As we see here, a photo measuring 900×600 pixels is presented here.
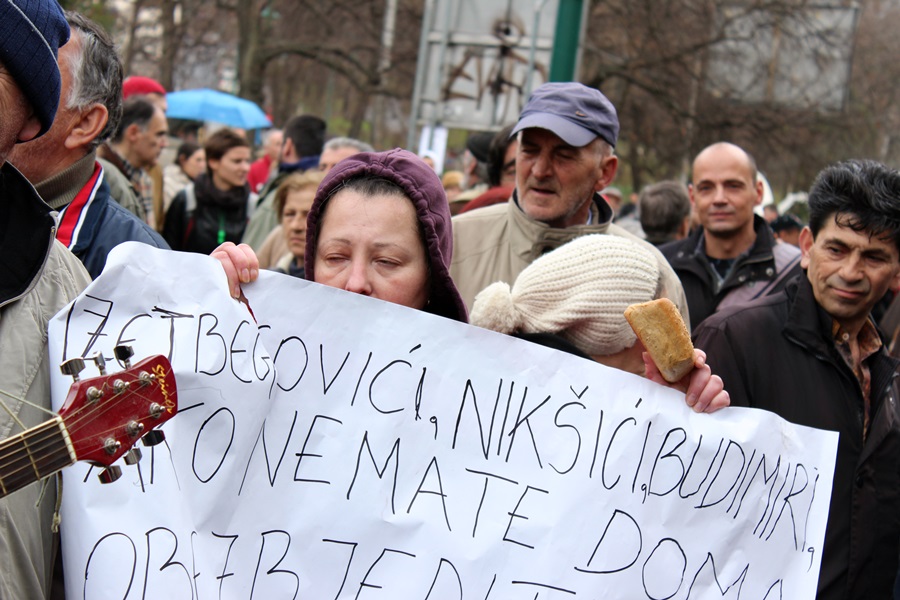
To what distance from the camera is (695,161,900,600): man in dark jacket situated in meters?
3.07

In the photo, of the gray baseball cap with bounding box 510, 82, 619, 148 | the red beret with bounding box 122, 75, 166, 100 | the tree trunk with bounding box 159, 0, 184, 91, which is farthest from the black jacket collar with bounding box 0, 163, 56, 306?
the tree trunk with bounding box 159, 0, 184, 91

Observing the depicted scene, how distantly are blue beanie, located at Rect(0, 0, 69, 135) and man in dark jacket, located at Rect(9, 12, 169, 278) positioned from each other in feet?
2.21

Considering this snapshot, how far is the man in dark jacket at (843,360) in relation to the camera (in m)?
3.07

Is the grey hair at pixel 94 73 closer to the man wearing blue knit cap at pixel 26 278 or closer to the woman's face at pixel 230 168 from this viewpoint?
the man wearing blue knit cap at pixel 26 278

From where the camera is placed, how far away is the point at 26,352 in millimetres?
1830

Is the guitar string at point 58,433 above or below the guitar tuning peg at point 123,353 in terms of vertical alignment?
below

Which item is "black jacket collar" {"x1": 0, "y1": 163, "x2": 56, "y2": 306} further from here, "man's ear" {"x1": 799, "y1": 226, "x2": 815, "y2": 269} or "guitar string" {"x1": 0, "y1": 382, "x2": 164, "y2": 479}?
"man's ear" {"x1": 799, "y1": 226, "x2": 815, "y2": 269}

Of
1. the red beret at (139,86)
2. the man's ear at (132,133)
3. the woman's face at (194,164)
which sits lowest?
the woman's face at (194,164)

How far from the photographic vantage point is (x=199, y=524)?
6.39 ft

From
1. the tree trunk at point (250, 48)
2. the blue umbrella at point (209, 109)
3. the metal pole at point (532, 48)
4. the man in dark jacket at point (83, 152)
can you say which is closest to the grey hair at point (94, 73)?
the man in dark jacket at point (83, 152)

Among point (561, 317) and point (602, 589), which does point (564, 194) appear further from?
point (602, 589)

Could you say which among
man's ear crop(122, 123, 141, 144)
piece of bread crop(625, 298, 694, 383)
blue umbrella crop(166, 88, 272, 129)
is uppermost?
blue umbrella crop(166, 88, 272, 129)

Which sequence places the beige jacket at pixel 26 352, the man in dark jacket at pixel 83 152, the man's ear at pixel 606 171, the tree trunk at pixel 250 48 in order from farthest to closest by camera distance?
the tree trunk at pixel 250 48 < the man's ear at pixel 606 171 < the man in dark jacket at pixel 83 152 < the beige jacket at pixel 26 352

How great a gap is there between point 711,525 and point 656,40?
18.0 m
